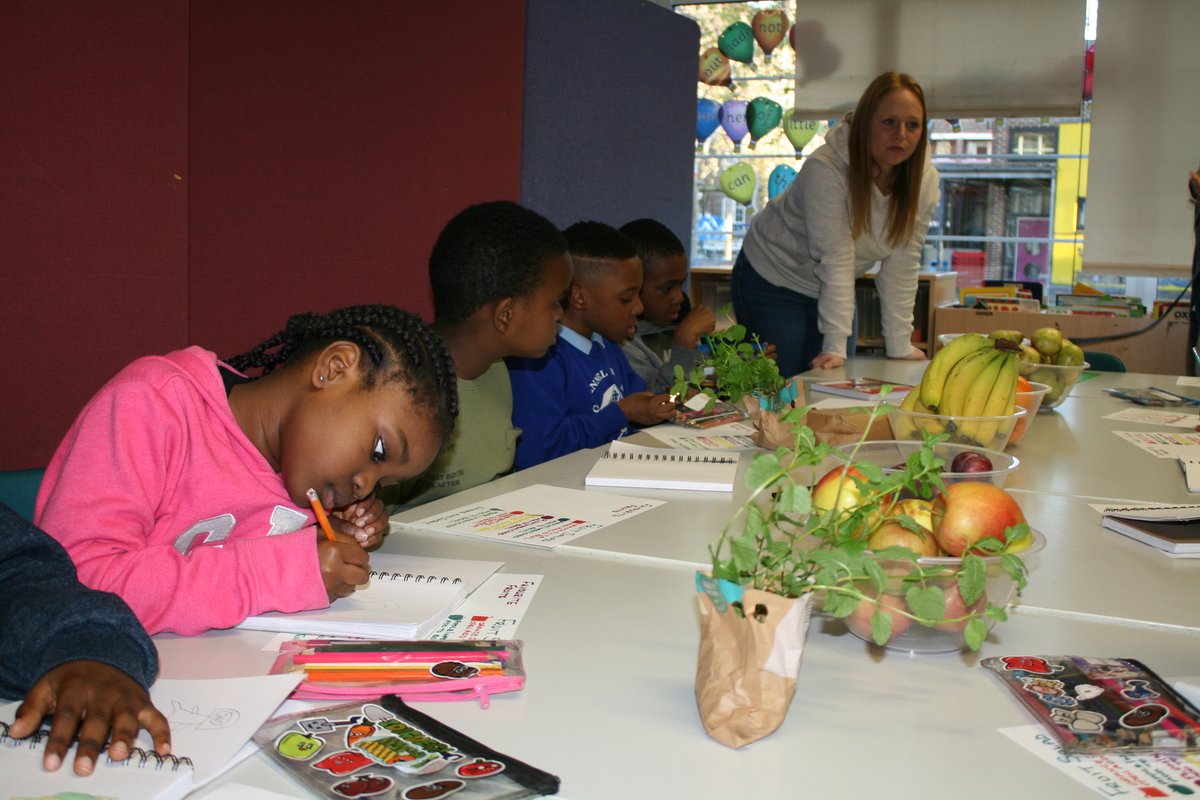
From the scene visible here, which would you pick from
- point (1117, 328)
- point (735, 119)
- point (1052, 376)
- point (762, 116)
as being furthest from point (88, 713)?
point (735, 119)

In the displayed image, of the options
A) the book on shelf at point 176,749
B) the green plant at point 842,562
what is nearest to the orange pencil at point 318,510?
the book on shelf at point 176,749

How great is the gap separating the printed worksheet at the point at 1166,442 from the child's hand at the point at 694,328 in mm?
1383

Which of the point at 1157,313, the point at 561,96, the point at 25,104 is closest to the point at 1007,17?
the point at 1157,313

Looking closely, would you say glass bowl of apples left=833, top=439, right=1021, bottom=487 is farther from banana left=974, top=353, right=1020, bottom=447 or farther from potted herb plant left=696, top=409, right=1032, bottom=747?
banana left=974, top=353, right=1020, bottom=447

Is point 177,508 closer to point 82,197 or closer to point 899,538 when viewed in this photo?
point 899,538

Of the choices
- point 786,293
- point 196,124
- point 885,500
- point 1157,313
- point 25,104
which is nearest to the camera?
point 885,500

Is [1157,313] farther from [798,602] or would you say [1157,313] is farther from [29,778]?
[29,778]

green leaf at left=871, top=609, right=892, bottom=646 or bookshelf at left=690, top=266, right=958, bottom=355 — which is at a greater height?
bookshelf at left=690, top=266, right=958, bottom=355

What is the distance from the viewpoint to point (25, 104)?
246 cm

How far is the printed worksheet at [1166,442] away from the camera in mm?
2055

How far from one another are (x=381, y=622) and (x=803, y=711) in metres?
0.41

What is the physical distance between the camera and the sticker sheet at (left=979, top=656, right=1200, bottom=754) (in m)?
0.77

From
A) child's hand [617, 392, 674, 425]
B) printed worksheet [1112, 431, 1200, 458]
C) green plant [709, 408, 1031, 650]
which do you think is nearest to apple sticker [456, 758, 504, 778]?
green plant [709, 408, 1031, 650]

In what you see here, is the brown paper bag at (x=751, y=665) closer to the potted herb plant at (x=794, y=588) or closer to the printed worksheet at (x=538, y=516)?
the potted herb plant at (x=794, y=588)
